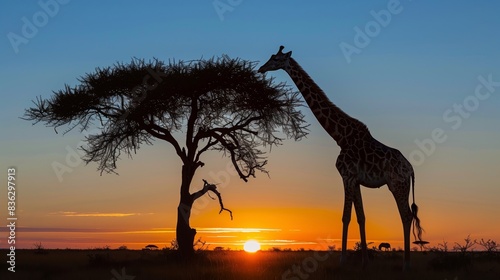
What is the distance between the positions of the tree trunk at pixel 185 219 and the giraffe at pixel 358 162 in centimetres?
617

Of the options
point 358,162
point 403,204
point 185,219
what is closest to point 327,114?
point 358,162

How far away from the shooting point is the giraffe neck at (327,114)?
2073 cm

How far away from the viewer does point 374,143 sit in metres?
20.5

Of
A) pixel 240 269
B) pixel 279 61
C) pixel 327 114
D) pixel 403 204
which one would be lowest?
pixel 240 269

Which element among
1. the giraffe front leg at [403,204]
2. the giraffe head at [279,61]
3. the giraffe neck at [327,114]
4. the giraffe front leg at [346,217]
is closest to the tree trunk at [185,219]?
the giraffe head at [279,61]

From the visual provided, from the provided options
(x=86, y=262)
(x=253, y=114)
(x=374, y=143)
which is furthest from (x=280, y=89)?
(x=86, y=262)

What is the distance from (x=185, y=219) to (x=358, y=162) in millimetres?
7963

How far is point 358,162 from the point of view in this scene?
19.9 meters

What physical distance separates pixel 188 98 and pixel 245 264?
770 centimetres

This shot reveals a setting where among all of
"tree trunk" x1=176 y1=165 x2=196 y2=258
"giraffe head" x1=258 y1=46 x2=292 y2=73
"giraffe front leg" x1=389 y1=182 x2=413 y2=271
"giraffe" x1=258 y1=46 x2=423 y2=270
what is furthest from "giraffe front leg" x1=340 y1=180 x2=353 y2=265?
"tree trunk" x1=176 y1=165 x2=196 y2=258

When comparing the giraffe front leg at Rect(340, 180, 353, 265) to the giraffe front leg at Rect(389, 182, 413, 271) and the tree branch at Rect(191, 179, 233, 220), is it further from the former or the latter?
the tree branch at Rect(191, 179, 233, 220)

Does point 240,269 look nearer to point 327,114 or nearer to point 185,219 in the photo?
point 327,114

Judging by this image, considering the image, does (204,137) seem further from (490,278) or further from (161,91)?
(490,278)

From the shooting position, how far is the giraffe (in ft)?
64.9
